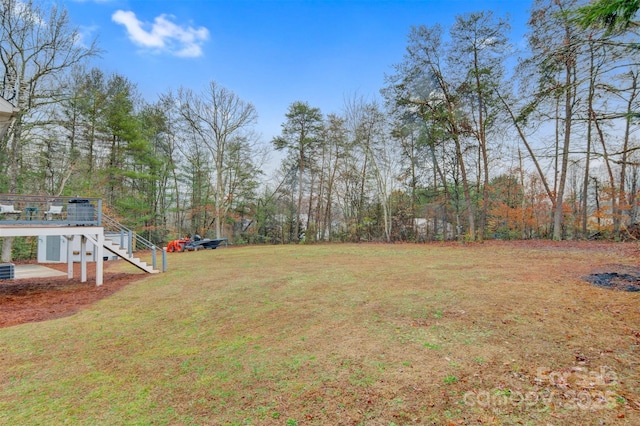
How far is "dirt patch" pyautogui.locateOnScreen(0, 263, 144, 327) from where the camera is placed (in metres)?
5.57

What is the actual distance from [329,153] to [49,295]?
19956 mm

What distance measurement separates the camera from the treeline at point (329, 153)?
44.2ft

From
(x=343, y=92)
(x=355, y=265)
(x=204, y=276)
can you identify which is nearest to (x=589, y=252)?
(x=355, y=265)

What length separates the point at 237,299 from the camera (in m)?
5.99

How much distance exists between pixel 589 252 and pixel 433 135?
1043 cm

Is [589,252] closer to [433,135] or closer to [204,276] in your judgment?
[433,135]

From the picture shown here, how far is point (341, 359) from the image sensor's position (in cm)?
323

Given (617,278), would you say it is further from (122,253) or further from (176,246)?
(176,246)

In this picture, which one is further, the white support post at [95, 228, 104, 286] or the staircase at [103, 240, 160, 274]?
the staircase at [103, 240, 160, 274]

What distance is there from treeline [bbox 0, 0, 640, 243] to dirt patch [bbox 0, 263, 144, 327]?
7974 millimetres

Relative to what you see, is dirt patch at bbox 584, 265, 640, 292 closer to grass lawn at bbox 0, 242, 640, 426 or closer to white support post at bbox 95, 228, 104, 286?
grass lawn at bbox 0, 242, 640, 426

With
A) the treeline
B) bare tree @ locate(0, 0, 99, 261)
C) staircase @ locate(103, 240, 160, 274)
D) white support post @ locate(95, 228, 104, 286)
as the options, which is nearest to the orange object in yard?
the treeline

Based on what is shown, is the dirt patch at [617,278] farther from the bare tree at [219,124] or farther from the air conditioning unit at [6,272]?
the bare tree at [219,124]

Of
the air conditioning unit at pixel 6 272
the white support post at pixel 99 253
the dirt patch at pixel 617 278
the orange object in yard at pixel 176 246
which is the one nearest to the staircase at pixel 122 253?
the white support post at pixel 99 253
